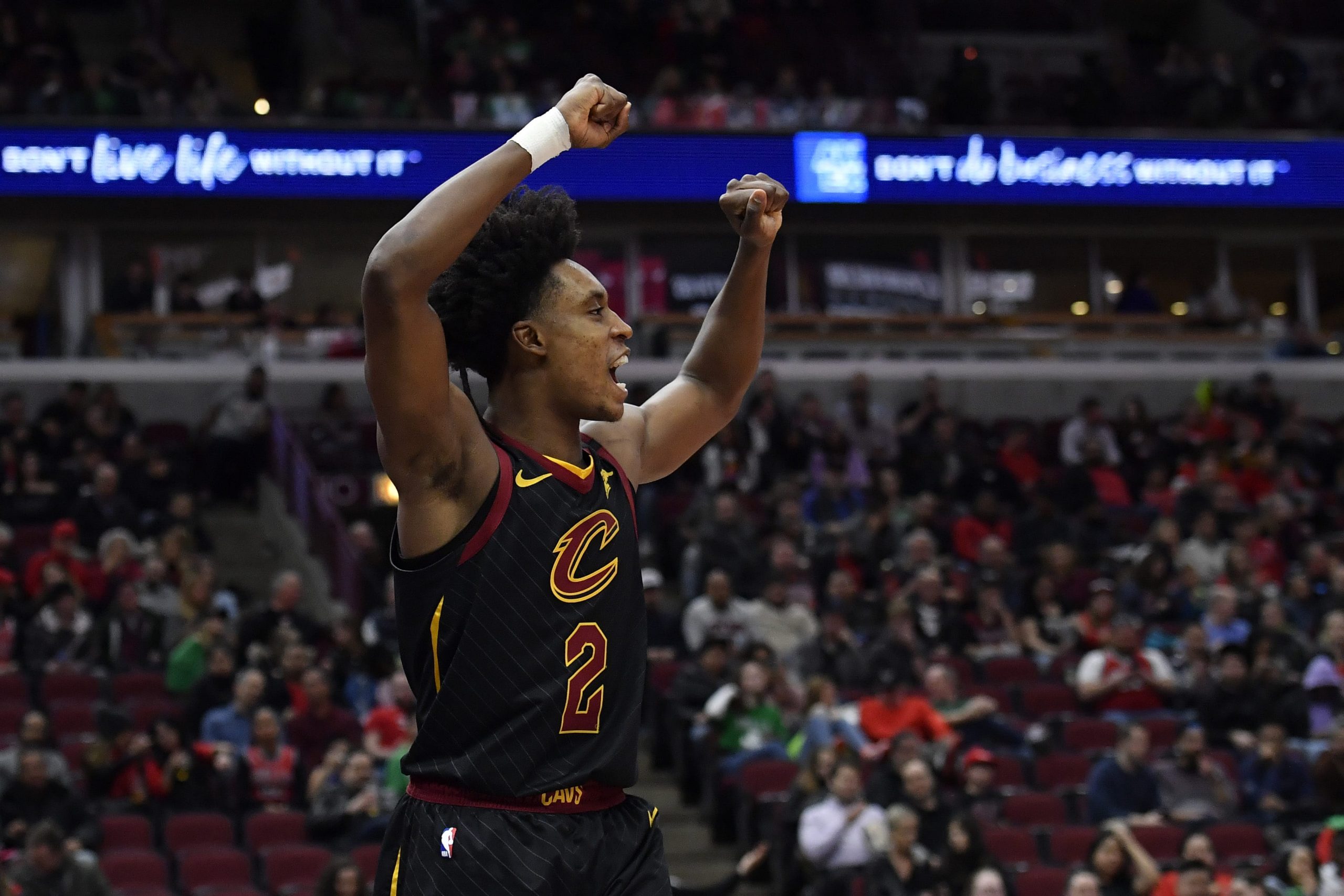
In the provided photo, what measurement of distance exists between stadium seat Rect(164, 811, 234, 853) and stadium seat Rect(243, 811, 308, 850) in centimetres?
11

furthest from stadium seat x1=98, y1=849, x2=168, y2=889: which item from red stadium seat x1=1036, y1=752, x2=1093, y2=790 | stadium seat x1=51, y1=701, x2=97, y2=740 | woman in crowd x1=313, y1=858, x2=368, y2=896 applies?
red stadium seat x1=1036, y1=752, x2=1093, y2=790

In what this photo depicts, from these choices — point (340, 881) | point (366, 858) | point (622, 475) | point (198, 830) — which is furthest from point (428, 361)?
point (198, 830)

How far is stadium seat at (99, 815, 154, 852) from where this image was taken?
10.1m

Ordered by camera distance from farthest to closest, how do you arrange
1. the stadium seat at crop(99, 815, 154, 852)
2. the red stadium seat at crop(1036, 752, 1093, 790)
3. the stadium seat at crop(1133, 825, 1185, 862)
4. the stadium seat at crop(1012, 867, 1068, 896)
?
the red stadium seat at crop(1036, 752, 1093, 790) → the stadium seat at crop(1133, 825, 1185, 862) → the stadium seat at crop(99, 815, 154, 852) → the stadium seat at crop(1012, 867, 1068, 896)

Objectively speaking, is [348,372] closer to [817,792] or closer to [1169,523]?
[1169,523]

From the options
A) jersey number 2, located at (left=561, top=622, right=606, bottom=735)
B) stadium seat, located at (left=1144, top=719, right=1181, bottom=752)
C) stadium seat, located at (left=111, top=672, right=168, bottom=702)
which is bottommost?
stadium seat, located at (left=1144, top=719, right=1181, bottom=752)

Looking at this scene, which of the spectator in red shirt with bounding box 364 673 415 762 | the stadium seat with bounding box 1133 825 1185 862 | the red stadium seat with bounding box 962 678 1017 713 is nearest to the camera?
the stadium seat with bounding box 1133 825 1185 862

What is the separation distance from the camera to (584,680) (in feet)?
10.6

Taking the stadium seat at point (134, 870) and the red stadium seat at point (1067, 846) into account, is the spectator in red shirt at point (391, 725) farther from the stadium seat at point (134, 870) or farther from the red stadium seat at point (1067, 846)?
the red stadium seat at point (1067, 846)

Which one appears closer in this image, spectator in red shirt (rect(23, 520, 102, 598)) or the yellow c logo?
the yellow c logo

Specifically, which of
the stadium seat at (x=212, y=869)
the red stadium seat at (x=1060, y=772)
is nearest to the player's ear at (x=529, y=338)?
the stadium seat at (x=212, y=869)

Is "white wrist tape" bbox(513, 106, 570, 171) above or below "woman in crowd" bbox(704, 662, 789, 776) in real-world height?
above

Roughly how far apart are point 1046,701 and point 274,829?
5430 mm

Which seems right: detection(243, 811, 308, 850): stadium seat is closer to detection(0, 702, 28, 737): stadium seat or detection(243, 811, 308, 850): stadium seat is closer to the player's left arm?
detection(0, 702, 28, 737): stadium seat
